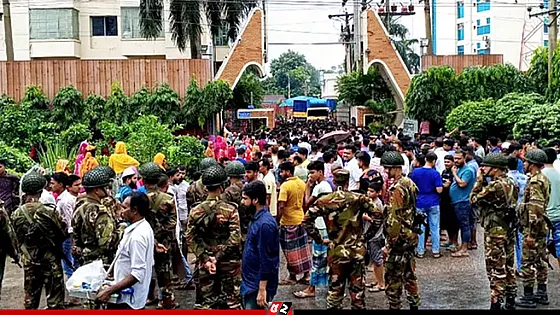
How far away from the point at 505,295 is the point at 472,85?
20320mm

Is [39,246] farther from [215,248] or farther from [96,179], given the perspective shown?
[215,248]

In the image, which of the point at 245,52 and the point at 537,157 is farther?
the point at 245,52

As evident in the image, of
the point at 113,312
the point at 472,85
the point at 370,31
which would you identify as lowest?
the point at 113,312

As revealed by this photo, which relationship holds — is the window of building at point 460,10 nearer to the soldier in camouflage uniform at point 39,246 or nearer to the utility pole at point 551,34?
the utility pole at point 551,34

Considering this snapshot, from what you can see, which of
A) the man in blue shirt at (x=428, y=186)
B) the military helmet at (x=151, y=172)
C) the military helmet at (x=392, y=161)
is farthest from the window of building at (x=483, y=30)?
the military helmet at (x=151, y=172)

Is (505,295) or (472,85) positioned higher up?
(472,85)

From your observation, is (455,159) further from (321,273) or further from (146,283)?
(146,283)

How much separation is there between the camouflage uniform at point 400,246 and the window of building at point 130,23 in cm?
3299

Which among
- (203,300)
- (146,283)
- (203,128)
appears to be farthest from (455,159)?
(203,128)

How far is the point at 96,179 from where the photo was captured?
686 cm

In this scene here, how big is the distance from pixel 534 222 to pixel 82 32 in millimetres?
35349

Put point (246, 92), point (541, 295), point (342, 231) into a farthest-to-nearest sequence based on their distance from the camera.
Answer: point (246, 92)
point (541, 295)
point (342, 231)

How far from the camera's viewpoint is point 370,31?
106ft

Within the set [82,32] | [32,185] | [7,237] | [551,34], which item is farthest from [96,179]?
[82,32]
